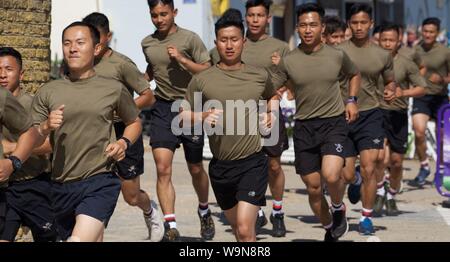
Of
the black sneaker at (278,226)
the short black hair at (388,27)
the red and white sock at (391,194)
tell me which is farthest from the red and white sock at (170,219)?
the short black hair at (388,27)

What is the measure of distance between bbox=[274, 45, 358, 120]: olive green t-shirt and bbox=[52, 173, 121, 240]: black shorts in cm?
305

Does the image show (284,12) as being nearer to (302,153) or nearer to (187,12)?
(187,12)

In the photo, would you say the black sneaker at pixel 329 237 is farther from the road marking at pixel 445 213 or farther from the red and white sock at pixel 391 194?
the red and white sock at pixel 391 194

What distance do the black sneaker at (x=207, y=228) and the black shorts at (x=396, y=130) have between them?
140 inches

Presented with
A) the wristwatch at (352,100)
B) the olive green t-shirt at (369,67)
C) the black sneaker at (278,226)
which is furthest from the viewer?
the olive green t-shirt at (369,67)

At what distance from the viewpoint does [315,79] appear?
10.9m

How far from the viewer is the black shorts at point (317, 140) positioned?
1096 cm

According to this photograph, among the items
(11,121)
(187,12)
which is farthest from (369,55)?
(187,12)

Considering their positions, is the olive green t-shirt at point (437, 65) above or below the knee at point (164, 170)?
above

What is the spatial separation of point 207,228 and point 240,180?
7.91 feet

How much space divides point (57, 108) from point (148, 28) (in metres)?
15.2

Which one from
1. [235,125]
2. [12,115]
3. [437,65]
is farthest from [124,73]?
[437,65]

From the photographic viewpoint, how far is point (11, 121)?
7.62 metres
